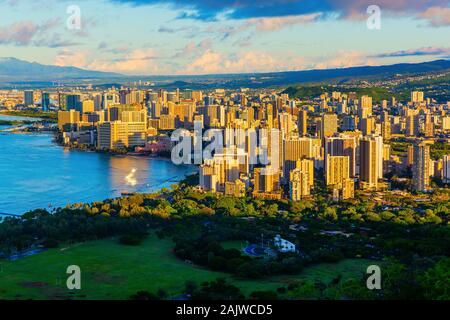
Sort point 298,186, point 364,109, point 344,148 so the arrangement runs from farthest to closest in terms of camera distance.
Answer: point 364,109 → point 344,148 → point 298,186

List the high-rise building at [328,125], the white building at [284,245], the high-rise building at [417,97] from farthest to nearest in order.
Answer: the high-rise building at [417,97]
the high-rise building at [328,125]
the white building at [284,245]

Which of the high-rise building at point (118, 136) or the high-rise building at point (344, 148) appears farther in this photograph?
the high-rise building at point (118, 136)

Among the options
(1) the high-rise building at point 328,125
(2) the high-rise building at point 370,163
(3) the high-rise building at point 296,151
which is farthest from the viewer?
(1) the high-rise building at point 328,125

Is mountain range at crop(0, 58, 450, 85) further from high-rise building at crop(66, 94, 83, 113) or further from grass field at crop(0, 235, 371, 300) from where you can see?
grass field at crop(0, 235, 371, 300)

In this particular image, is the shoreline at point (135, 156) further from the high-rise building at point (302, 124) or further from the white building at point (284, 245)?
the high-rise building at point (302, 124)

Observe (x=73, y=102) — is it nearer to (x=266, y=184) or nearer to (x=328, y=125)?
(x=328, y=125)

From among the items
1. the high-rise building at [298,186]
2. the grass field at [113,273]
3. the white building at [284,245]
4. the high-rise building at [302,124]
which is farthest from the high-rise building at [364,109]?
the grass field at [113,273]

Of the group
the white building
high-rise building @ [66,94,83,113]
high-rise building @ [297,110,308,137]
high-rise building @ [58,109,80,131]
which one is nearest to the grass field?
the white building

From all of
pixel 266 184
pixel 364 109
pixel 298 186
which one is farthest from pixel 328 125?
pixel 298 186
